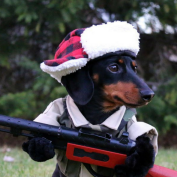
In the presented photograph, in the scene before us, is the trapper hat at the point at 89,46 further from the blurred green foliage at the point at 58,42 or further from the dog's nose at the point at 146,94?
the blurred green foliage at the point at 58,42

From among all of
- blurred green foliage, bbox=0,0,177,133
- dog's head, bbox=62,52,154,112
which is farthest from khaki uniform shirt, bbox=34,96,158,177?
blurred green foliage, bbox=0,0,177,133

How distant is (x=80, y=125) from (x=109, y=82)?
33cm

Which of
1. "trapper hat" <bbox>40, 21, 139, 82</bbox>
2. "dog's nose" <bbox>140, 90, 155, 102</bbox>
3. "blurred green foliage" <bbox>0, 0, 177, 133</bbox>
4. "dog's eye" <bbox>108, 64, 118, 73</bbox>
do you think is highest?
"trapper hat" <bbox>40, 21, 139, 82</bbox>

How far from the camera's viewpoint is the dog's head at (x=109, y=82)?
194 cm

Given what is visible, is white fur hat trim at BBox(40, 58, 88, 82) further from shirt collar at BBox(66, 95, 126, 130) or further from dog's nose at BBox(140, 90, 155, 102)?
dog's nose at BBox(140, 90, 155, 102)

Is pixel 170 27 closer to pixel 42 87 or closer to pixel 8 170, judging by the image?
pixel 42 87

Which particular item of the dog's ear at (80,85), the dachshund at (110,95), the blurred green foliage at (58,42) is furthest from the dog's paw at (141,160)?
the blurred green foliage at (58,42)

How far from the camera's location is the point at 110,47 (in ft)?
6.61

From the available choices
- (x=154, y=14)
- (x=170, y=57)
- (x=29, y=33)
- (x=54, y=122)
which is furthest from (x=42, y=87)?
(x=54, y=122)

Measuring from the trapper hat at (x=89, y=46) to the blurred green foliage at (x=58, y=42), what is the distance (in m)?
2.56

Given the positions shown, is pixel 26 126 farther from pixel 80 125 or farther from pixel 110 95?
pixel 110 95

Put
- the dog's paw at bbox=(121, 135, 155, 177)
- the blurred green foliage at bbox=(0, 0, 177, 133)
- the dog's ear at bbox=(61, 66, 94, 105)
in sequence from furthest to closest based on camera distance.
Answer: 1. the blurred green foliage at bbox=(0, 0, 177, 133)
2. the dog's ear at bbox=(61, 66, 94, 105)
3. the dog's paw at bbox=(121, 135, 155, 177)

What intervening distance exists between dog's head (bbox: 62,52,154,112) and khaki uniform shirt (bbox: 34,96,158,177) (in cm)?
11

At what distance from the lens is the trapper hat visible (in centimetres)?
196
